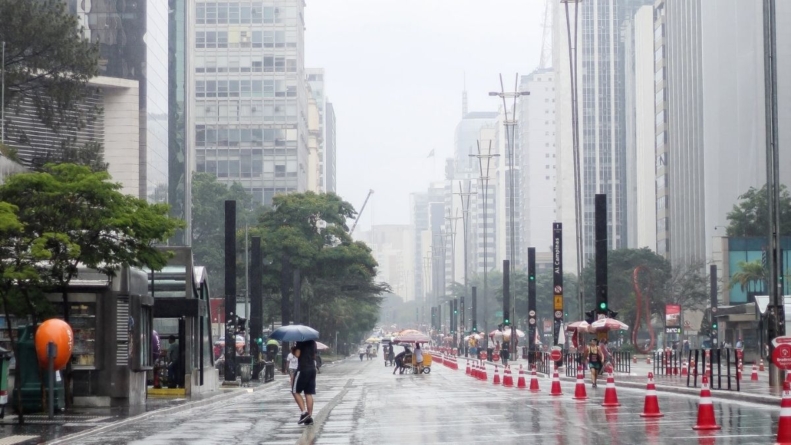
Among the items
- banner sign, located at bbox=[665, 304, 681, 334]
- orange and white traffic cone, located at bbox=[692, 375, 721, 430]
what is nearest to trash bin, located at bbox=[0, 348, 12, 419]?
orange and white traffic cone, located at bbox=[692, 375, 721, 430]

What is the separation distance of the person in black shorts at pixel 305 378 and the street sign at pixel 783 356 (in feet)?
29.5

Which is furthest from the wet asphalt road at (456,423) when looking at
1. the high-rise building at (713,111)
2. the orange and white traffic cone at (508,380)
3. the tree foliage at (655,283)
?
the high-rise building at (713,111)

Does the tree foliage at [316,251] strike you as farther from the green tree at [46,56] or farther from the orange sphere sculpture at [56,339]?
the orange sphere sculpture at [56,339]

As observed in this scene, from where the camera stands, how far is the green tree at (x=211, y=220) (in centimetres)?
11725

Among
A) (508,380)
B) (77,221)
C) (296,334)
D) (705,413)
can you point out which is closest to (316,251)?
(508,380)

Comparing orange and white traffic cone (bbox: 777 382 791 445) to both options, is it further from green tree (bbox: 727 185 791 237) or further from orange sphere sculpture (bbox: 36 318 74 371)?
green tree (bbox: 727 185 791 237)

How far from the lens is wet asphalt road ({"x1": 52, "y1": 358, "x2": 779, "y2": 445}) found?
19.7 metres

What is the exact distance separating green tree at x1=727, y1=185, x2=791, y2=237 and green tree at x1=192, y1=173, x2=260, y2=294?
4212 centimetres

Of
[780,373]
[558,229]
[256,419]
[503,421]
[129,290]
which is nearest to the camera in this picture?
[503,421]

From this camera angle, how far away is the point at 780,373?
37031mm

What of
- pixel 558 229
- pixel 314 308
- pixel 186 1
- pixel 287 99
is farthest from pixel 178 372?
pixel 287 99

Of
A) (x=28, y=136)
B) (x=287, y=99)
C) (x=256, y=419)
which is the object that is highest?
(x=287, y=99)

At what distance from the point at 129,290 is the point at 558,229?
116ft

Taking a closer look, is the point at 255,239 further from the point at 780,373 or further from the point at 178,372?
the point at 780,373
